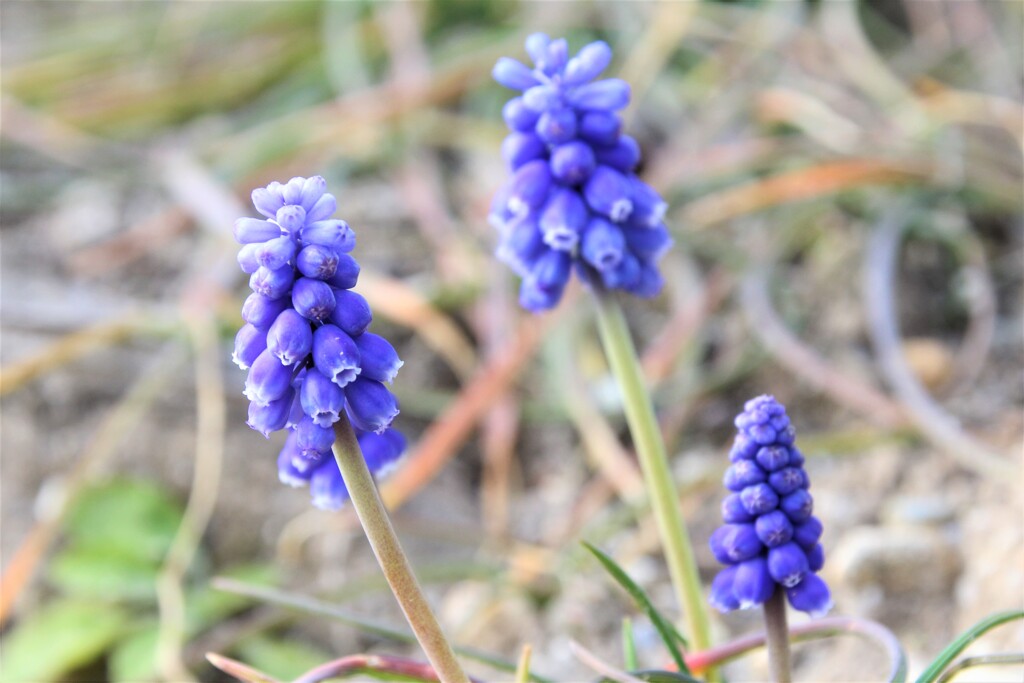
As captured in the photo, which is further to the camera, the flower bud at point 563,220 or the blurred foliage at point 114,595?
the blurred foliage at point 114,595

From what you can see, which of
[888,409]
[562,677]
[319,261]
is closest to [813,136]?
[888,409]

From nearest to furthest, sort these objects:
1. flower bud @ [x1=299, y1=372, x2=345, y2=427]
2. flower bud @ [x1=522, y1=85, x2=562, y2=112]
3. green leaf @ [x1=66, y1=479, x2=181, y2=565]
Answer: flower bud @ [x1=299, y1=372, x2=345, y2=427], flower bud @ [x1=522, y1=85, x2=562, y2=112], green leaf @ [x1=66, y1=479, x2=181, y2=565]

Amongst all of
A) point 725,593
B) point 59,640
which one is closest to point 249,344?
point 725,593

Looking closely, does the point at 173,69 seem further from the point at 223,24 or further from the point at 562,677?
the point at 562,677

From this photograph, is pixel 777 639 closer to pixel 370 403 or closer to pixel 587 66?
pixel 370 403

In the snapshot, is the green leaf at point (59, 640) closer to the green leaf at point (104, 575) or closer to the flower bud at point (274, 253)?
the green leaf at point (104, 575)

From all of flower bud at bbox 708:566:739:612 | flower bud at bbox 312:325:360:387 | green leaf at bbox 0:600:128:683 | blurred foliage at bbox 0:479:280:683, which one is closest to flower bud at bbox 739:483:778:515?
flower bud at bbox 708:566:739:612

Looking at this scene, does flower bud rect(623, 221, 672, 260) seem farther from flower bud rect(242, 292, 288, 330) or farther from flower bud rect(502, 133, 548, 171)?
flower bud rect(242, 292, 288, 330)

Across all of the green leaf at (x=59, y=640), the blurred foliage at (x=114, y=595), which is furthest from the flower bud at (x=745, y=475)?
the green leaf at (x=59, y=640)

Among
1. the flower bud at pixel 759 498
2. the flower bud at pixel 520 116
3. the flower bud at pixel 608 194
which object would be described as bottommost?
the flower bud at pixel 759 498
